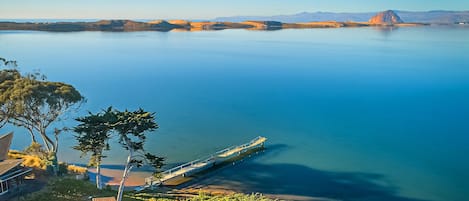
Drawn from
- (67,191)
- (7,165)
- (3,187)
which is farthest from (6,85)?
(67,191)

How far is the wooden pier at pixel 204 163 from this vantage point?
68.2ft

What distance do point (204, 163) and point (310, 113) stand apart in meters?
13.8

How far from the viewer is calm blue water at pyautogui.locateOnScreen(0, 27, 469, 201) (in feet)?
73.1

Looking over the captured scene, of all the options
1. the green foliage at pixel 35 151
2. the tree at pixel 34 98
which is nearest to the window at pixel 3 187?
the tree at pixel 34 98

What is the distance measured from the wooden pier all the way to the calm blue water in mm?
1009

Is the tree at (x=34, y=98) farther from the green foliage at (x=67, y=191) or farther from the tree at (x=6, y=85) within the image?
the green foliage at (x=67, y=191)

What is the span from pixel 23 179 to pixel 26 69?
36900 mm

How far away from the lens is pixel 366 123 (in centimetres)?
3138

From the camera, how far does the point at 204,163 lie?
75.4ft

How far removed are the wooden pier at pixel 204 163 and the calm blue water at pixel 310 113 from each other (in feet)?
3.31

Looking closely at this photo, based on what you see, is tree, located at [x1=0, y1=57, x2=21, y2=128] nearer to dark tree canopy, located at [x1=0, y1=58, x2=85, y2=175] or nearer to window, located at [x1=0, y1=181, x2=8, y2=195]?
dark tree canopy, located at [x1=0, y1=58, x2=85, y2=175]

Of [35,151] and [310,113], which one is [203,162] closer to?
[35,151]

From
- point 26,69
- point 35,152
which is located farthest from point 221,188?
point 26,69

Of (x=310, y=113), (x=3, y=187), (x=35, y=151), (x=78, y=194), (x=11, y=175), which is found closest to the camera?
(x=3, y=187)
